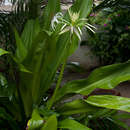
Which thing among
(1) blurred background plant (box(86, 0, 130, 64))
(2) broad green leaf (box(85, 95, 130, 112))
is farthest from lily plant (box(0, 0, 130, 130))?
(1) blurred background plant (box(86, 0, 130, 64))

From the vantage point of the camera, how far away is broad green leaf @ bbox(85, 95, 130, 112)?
2.13 ft

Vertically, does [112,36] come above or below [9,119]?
above

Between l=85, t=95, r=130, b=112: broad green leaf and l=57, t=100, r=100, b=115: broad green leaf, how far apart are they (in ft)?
0.18

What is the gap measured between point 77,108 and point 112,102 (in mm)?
188

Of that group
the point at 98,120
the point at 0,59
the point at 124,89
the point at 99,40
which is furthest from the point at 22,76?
the point at 99,40

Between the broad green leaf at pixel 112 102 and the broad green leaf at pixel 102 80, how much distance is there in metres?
0.04

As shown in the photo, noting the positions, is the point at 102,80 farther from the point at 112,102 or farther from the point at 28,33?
the point at 28,33

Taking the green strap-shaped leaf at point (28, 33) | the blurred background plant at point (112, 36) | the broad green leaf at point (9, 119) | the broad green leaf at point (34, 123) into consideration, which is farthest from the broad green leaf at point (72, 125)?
the blurred background plant at point (112, 36)

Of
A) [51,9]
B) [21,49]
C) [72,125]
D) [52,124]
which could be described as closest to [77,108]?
[72,125]

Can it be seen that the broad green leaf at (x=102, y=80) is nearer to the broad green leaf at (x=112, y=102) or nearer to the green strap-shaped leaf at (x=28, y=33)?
the broad green leaf at (x=112, y=102)

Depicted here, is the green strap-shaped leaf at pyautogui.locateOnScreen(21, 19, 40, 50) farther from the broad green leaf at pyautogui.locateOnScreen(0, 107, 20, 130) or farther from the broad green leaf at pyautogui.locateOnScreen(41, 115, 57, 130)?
the broad green leaf at pyautogui.locateOnScreen(41, 115, 57, 130)

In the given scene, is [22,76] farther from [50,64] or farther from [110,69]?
[110,69]

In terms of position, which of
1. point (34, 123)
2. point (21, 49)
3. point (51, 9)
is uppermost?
point (51, 9)

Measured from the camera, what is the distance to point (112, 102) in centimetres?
69
